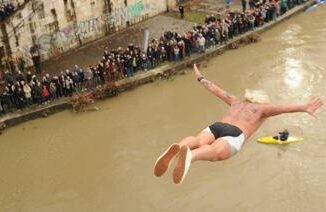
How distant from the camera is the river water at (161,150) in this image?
1532 cm

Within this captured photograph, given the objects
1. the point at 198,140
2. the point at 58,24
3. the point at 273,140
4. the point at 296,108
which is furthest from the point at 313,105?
the point at 58,24

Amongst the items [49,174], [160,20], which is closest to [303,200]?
[49,174]

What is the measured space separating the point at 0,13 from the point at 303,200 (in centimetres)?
1376

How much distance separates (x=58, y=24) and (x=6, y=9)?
8.60 feet

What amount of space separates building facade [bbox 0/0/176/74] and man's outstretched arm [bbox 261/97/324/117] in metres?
15.5

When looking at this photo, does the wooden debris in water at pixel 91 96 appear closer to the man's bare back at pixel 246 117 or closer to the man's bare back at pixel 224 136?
the man's bare back at pixel 224 136

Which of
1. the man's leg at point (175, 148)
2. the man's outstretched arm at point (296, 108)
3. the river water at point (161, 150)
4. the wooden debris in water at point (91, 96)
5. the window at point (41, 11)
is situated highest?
the man's outstretched arm at point (296, 108)

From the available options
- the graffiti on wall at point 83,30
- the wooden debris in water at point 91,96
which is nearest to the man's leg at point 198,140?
the wooden debris in water at point 91,96

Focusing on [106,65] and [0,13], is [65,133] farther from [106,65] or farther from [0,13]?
[0,13]

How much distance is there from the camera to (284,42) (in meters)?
25.9

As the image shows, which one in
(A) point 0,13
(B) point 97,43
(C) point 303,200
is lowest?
(C) point 303,200

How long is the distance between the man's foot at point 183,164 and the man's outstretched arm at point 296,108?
1825mm

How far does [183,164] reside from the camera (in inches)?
304

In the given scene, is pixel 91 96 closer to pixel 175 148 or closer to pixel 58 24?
pixel 58 24
